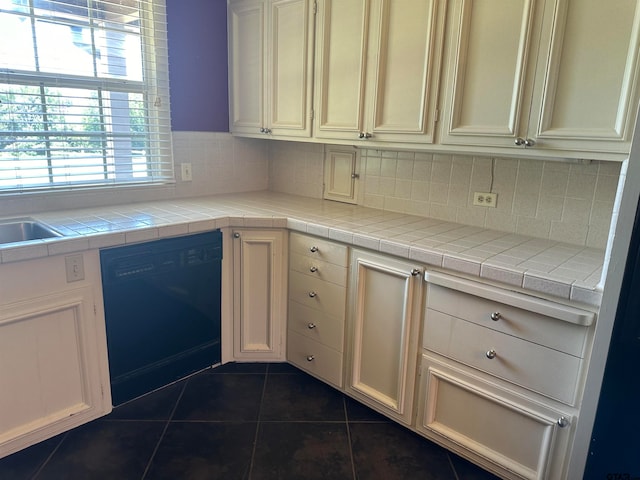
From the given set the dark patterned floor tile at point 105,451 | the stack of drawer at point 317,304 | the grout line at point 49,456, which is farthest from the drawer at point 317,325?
the grout line at point 49,456

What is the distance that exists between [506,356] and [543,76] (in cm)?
104

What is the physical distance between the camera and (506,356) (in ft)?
5.30

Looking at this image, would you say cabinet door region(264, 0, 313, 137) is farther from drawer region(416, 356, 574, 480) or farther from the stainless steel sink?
drawer region(416, 356, 574, 480)

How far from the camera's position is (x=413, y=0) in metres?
1.92

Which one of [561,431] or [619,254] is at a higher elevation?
[619,254]

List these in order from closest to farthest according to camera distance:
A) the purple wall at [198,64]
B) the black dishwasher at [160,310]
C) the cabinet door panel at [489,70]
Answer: the cabinet door panel at [489,70]
the black dishwasher at [160,310]
the purple wall at [198,64]

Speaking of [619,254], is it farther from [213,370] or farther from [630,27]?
[213,370]

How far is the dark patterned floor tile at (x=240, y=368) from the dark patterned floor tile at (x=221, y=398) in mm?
Result: 49

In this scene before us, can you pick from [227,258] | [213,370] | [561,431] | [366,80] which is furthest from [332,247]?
[561,431]

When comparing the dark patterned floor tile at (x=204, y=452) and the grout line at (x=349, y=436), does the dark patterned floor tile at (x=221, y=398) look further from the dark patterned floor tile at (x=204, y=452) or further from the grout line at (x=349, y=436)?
the grout line at (x=349, y=436)

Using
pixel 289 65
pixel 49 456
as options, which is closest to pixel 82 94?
pixel 289 65

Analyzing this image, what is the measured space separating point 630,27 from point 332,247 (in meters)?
1.39

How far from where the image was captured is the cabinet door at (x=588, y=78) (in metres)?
1.43

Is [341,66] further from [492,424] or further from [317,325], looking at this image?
[492,424]
